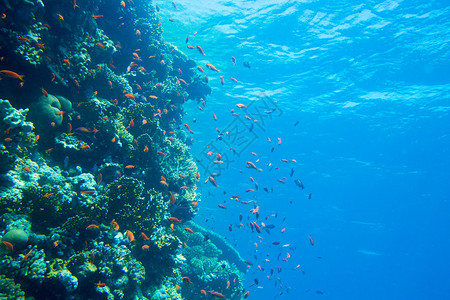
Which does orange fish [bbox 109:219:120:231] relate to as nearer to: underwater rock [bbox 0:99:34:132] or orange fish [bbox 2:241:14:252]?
orange fish [bbox 2:241:14:252]

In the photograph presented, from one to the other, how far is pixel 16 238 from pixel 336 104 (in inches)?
924

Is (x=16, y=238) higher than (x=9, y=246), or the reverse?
(x=16, y=238)

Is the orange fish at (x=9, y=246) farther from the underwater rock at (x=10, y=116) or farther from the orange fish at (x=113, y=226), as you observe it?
the underwater rock at (x=10, y=116)

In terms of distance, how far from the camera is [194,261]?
11930 millimetres

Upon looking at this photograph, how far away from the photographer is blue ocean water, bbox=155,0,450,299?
1543 cm

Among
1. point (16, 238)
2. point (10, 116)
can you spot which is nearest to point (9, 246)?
point (16, 238)

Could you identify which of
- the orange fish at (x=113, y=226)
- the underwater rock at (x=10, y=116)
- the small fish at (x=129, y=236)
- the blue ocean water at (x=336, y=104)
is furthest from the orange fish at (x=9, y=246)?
the blue ocean water at (x=336, y=104)

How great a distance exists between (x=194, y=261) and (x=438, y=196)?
3757 cm

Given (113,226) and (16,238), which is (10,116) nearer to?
(16,238)

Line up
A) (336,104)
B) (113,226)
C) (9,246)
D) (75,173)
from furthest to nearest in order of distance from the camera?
(336,104)
(75,173)
(113,226)
(9,246)

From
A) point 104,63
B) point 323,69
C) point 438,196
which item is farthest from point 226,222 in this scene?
point 104,63

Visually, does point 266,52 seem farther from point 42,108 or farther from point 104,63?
point 42,108

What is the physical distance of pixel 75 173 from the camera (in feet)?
21.0

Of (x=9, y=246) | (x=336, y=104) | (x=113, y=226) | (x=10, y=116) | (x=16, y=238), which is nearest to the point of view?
(x=9, y=246)
